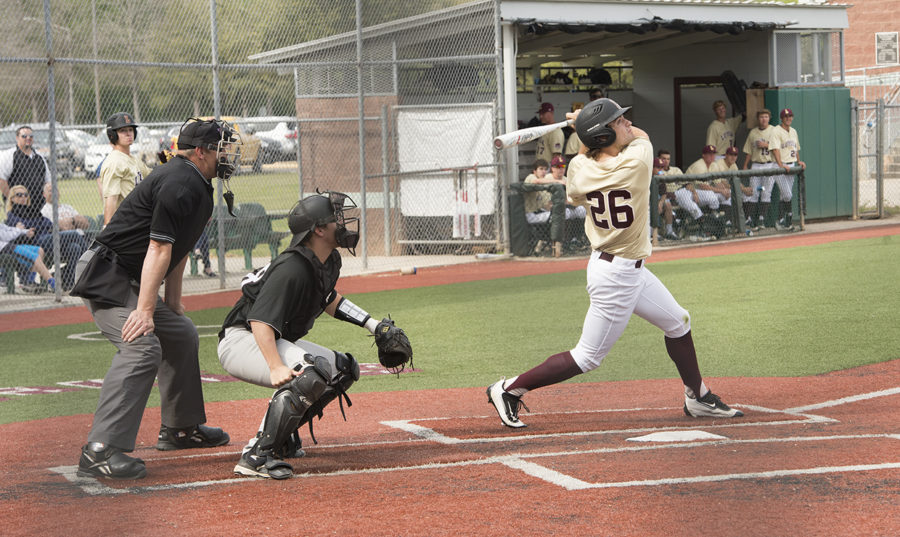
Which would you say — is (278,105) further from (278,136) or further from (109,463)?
(109,463)

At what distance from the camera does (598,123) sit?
5.76 meters

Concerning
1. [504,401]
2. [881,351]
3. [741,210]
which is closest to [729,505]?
[504,401]

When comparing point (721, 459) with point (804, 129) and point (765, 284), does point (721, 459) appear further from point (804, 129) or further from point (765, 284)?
point (804, 129)

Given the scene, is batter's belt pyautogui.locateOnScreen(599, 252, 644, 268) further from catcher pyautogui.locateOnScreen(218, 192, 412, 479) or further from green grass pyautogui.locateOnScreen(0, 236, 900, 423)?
green grass pyautogui.locateOnScreen(0, 236, 900, 423)

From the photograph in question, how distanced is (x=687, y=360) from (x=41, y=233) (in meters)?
9.40

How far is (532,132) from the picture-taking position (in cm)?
653

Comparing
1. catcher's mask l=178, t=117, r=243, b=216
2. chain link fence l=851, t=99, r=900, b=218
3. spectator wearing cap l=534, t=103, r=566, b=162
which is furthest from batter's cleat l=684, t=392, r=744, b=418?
chain link fence l=851, t=99, r=900, b=218

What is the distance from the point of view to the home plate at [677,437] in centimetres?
543

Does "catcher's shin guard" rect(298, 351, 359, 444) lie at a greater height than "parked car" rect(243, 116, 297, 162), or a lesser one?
lesser

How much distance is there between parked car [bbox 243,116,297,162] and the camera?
1466 cm

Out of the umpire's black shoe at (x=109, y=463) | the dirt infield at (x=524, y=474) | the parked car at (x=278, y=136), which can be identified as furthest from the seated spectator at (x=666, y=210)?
the umpire's black shoe at (x=109, y=463)

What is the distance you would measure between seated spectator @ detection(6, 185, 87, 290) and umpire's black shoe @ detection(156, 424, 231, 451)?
7.65 metres

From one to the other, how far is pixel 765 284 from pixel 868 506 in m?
8.53

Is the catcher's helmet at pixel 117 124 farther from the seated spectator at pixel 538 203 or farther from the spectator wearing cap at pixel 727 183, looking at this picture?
the spectator wearing cap at pixel 727 183
